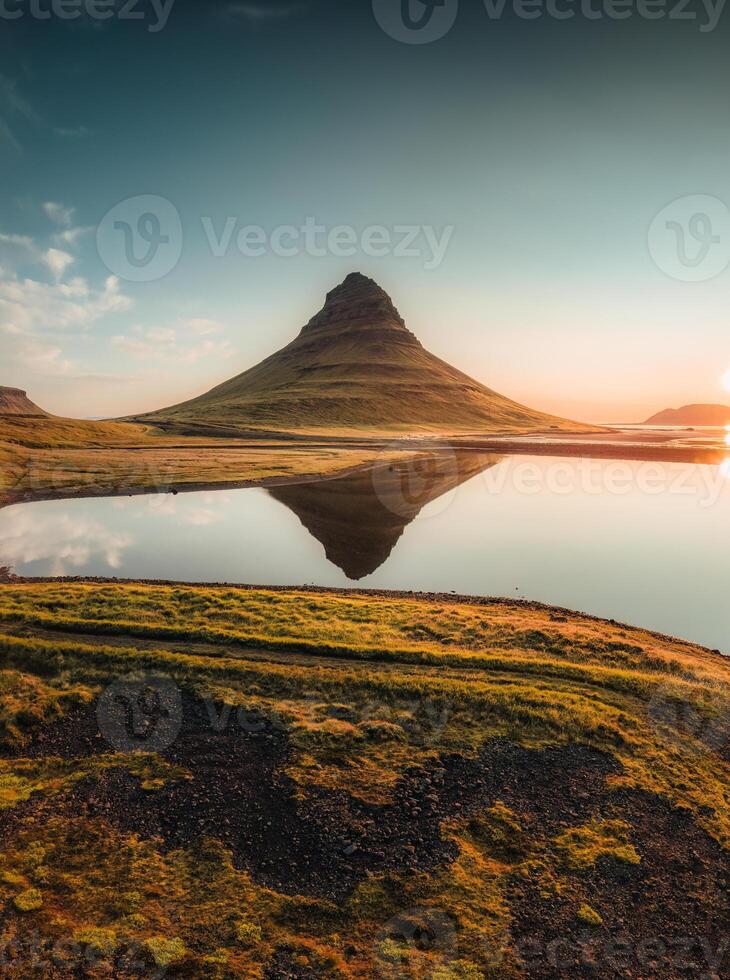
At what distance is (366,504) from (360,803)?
4482 cm

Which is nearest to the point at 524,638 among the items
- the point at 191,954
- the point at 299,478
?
the point at 191,954

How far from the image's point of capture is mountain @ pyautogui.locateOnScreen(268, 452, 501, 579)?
41312 mm

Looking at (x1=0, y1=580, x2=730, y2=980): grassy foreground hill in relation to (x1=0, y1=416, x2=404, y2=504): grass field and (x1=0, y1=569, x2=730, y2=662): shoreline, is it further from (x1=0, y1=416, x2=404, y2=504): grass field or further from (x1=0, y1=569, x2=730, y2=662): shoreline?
(x1=0, y1=416, x2=404, y2=504): grass field

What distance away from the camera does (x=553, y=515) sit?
56125mm

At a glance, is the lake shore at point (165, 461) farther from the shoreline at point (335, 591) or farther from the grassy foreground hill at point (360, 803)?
the grassy foreground hill at point (360, 803)

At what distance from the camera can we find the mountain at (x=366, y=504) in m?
41.3

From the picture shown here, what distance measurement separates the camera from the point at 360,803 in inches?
559

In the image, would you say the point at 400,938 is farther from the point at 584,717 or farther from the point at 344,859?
the point at 584,717

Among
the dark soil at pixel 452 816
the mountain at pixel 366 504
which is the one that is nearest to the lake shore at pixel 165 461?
the mountain at pixel 366 504

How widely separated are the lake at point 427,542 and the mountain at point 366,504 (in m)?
0.25

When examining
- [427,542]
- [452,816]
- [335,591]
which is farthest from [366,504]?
[452,816]

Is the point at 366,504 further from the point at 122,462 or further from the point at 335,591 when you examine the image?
the point at 122,462

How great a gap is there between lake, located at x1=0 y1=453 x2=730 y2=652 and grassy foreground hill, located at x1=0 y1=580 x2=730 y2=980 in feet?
30.7

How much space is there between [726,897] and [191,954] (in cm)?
1208
